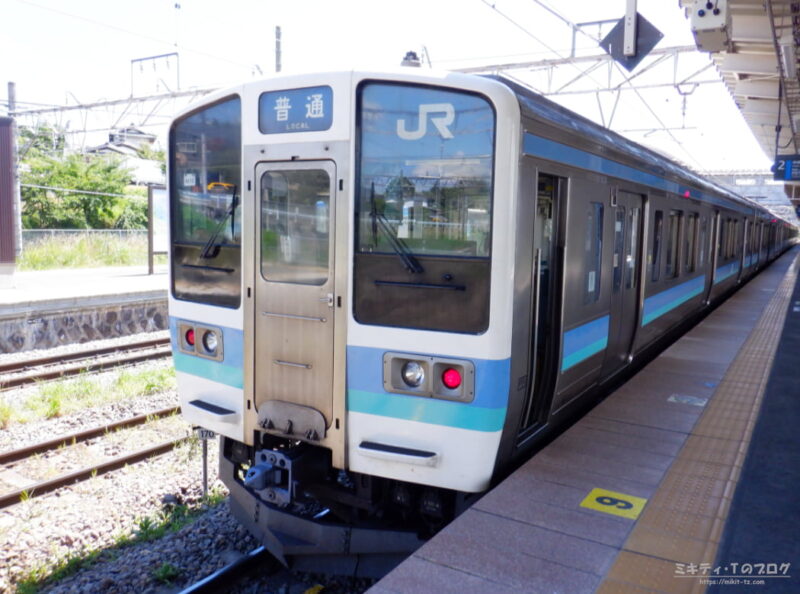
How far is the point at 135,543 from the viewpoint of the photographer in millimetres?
5051

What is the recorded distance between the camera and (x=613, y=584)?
3125mm

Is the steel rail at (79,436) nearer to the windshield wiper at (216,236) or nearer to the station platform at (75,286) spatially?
the windshield wiper at (216,236)

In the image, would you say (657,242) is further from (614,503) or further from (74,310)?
(74,310)

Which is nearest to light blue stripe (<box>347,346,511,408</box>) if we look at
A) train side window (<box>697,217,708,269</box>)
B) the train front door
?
the train front door

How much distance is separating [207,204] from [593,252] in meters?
2.66

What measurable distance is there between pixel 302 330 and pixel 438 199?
1.07 metres

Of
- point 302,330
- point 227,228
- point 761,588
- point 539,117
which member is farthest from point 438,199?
point 761,588

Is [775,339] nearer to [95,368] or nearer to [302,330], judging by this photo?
[302,330]

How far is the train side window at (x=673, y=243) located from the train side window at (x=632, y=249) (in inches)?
63.4

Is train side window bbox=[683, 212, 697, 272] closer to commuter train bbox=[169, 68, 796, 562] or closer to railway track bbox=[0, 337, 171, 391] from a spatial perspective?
commuter train bbox=[169, 68, 796, 562]

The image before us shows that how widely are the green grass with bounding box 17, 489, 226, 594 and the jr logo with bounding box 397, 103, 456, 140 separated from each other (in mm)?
3107

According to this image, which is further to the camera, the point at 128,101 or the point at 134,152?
the point at 134,152

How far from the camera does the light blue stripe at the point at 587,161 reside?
12.5ft

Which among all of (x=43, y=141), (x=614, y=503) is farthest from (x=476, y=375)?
(x=43, y=141)
